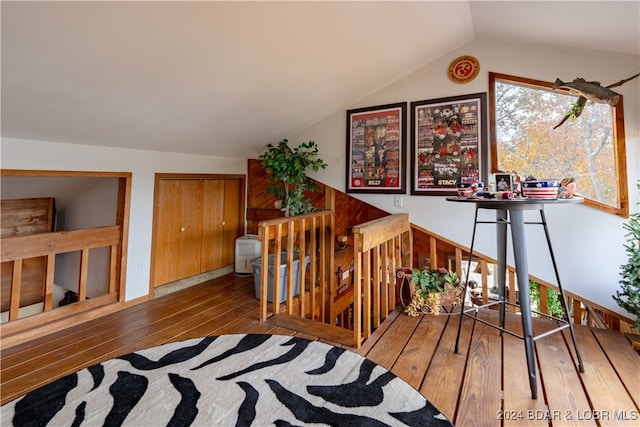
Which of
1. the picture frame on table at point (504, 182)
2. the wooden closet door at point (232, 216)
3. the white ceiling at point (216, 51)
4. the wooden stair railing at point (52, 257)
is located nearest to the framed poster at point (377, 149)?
the white ceiling at point (216, 51)

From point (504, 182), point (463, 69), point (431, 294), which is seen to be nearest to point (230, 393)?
point (431, 294)

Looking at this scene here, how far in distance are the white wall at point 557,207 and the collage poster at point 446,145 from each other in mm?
116

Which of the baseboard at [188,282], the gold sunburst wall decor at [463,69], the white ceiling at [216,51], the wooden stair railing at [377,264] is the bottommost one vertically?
the baseboard at [188,282]

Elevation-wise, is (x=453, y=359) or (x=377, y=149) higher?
(x=377, y=149)

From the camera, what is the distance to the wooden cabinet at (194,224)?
134 inches

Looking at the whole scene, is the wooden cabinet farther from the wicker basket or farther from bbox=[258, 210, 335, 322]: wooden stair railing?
the wicker basket

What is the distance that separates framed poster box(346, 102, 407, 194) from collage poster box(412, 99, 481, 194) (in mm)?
166

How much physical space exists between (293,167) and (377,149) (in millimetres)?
999

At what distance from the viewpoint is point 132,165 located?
3020mm

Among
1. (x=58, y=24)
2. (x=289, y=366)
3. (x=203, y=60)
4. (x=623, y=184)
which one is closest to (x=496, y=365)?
(x=289, y=366)

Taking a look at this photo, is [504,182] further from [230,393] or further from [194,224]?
[194,224]

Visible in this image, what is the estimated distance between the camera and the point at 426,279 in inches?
Answer: 104

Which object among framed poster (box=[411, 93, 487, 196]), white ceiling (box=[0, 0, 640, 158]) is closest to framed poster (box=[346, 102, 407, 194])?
framed poster (box=[411, 93, 487, 196])

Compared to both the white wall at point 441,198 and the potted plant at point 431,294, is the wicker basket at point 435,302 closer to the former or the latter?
the potted plant at point 431,294
